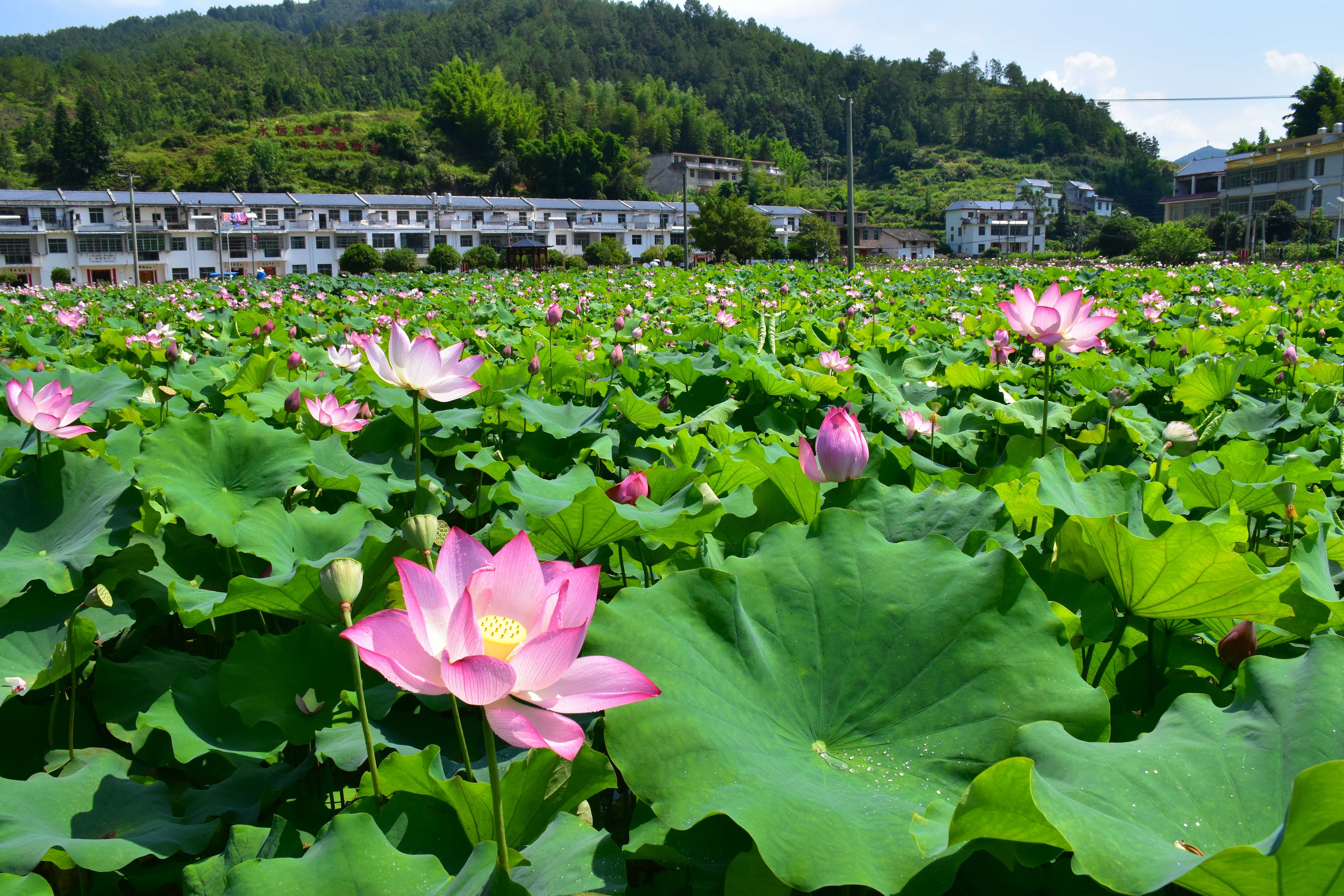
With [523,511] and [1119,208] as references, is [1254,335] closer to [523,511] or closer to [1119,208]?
[523,511]

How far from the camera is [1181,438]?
5.71 ft

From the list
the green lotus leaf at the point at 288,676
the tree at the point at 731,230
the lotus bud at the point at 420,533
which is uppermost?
the tree at the point at 731,230

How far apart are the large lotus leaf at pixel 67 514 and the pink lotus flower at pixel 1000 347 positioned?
2.38 meters

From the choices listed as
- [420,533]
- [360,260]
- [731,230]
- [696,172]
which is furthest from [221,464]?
[696,172]

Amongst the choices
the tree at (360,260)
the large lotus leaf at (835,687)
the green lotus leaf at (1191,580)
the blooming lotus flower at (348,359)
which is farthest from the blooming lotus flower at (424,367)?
the tree at (360,260)

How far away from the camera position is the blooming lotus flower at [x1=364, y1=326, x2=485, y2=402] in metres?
1.38

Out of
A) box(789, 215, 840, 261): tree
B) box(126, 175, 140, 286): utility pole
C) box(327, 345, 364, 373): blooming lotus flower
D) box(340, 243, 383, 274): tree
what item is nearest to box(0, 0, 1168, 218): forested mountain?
box(126, 175, 140, 286): utility pole

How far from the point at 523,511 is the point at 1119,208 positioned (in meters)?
110

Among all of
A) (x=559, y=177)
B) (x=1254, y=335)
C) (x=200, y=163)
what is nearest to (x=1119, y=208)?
(x=559, y=177)

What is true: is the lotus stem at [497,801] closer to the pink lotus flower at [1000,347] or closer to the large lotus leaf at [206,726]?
the large lotus leaf at [206,726]

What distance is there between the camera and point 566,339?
4.88 meters

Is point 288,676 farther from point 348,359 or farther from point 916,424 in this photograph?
point 348,359

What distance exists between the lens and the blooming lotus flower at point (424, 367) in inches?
54.4

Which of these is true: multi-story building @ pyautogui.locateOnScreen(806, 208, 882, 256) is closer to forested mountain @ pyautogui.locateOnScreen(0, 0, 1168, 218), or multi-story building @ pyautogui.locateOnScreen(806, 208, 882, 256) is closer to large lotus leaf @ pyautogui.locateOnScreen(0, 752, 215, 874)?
forested mountain @ pyautogui.locateOnScreen(0, 0, 1168, 218)
